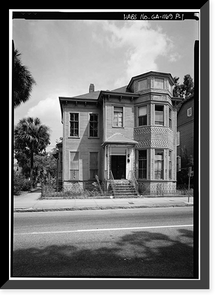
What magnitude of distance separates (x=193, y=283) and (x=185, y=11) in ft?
10.1

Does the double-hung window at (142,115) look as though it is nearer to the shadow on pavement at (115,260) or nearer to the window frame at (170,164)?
the window frame at (170,164)

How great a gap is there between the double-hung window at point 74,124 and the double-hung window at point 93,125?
124 cm

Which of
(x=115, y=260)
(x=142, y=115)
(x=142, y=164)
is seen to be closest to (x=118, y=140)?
(x=142, y=164)

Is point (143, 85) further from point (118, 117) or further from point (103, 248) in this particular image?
point (103, 248)

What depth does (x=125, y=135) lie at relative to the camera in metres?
17.1

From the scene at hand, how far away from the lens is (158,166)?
1672 centimetres

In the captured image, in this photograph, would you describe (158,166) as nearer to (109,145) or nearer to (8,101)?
(109,145)

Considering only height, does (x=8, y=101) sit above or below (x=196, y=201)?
above

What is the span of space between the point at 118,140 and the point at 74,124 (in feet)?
15.5

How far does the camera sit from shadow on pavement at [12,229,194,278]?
3.48 metres

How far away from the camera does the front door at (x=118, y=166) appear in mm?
17344

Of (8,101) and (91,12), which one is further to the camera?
(91,12)
